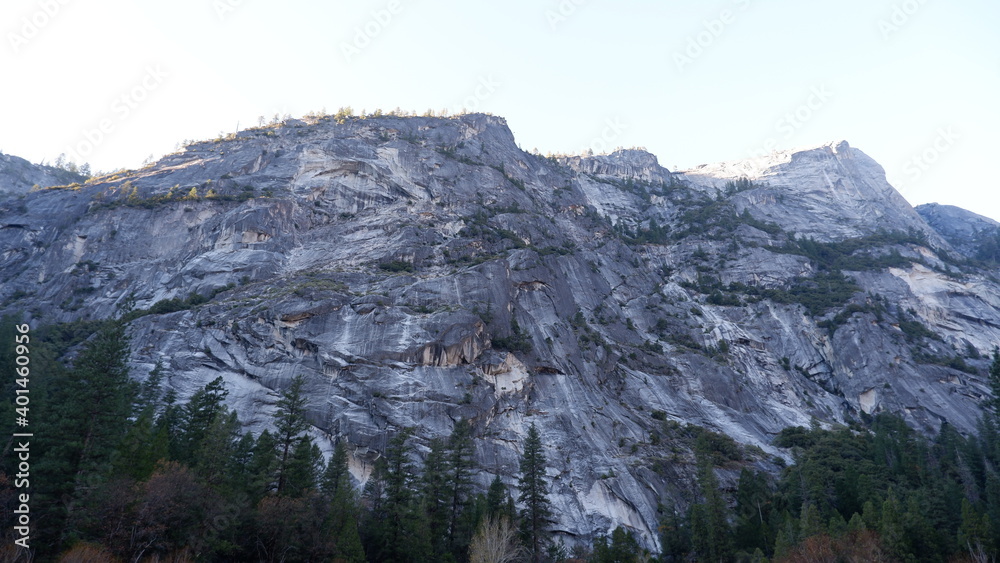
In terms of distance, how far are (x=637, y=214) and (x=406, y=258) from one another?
245 ft

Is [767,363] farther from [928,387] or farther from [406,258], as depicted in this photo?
[406,258]

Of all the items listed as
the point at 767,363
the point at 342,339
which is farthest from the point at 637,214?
the point at 342,339

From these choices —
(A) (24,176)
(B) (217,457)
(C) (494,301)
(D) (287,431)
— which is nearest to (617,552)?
(D) (287,431)

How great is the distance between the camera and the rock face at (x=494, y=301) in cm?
5781

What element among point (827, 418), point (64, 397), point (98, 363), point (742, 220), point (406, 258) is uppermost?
point (742, 220)

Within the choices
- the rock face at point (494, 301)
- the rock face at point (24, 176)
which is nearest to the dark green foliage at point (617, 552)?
the rock face at point (494, 301)

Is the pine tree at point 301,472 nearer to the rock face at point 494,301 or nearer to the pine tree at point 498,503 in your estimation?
the rock face at point 494,301

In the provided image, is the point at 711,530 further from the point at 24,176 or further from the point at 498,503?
the point at 24,176

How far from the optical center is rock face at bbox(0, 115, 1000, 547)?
57.8m

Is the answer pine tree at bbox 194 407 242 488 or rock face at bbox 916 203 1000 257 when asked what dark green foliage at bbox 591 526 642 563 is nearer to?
pine tree at bbox 194 407 242 488

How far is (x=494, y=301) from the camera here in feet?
237

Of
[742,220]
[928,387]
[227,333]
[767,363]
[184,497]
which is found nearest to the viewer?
[184,497]

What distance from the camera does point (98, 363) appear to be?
35.4 metres

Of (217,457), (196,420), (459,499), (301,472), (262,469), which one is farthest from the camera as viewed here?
(459,499)
